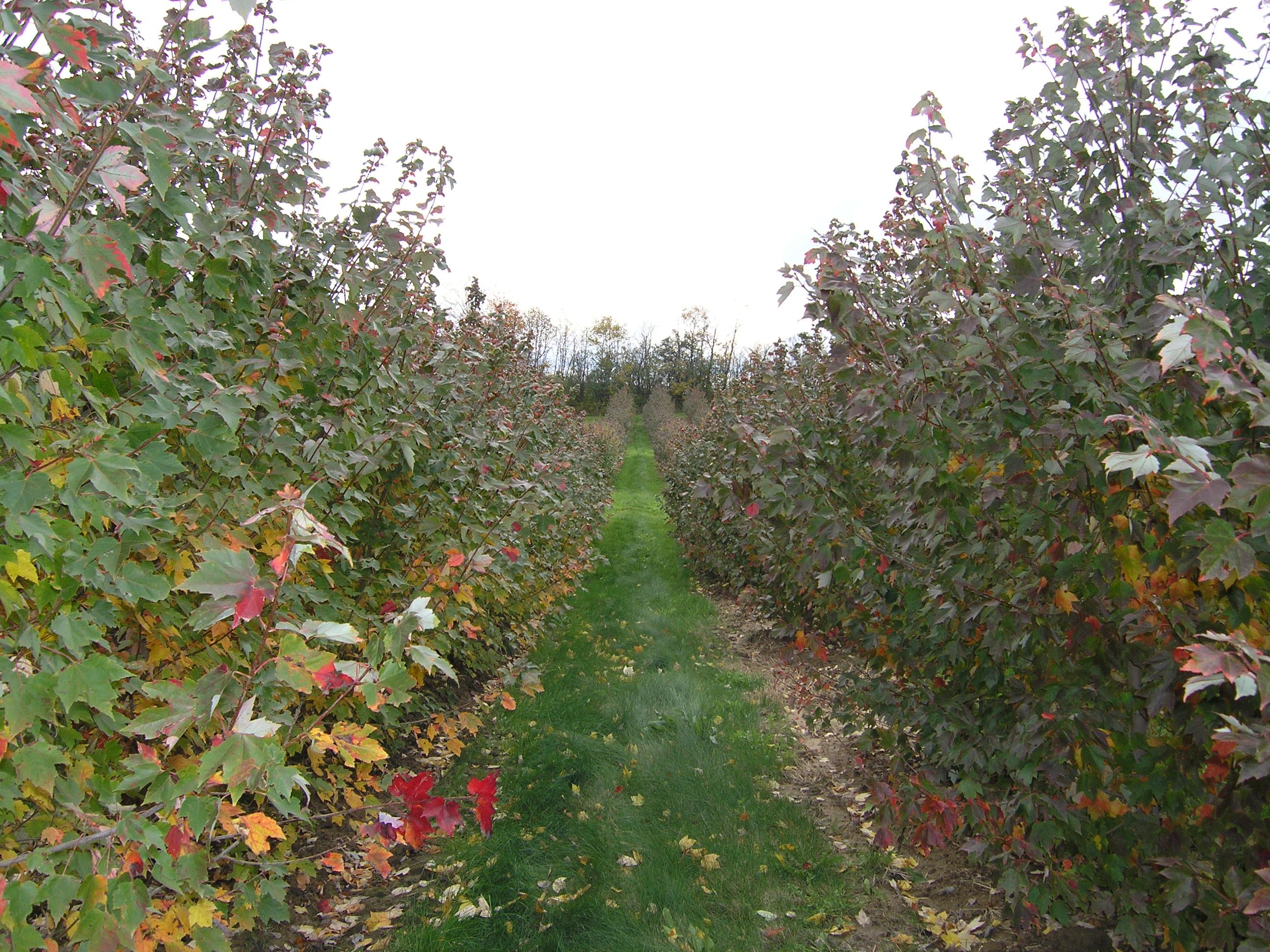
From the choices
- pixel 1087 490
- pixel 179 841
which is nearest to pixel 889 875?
pixel 1087 490

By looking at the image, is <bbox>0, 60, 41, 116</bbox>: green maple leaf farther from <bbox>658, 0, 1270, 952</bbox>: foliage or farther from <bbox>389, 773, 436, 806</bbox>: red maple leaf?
<bbox>658, 0, 1270, 952</bbox>: foliage

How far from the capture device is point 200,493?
7.29ft

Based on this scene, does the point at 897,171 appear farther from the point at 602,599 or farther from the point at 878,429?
the point at 602,599

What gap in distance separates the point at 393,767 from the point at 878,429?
3418 millimetres

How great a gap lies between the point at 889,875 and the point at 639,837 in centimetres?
118

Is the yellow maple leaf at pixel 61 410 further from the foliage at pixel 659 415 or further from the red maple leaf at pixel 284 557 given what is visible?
the foliage at pixel 659 415

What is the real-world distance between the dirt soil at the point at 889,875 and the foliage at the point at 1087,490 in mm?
281

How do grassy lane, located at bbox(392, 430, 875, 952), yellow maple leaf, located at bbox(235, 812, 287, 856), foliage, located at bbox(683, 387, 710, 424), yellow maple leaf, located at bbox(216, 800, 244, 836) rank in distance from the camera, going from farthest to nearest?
1. foliage, located at bbox(683, 387, 710, 424)
2. grassy lane, located at bbox(392, 430, 875, 952)
3. yellow maple leaf, located at bbox(216, 800, 244, 836)
4. yellow maple leaf, located at bbox(235, 812, 287, 856)

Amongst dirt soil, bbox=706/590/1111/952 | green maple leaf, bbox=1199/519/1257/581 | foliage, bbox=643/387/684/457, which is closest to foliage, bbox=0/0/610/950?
green maple leaf, bbox=1199/519/1257/581

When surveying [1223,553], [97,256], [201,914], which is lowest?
[201,914]

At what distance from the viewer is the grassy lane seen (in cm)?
279

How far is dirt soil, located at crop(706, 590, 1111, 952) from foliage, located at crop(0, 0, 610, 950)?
182 cm

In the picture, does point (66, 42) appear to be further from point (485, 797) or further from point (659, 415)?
point (659, 415)

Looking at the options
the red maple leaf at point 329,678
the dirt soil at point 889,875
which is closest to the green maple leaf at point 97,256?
the red maple leaf at point 329,678
